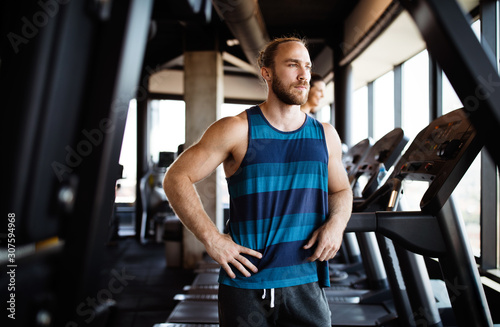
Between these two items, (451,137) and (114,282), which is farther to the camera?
(114,282)

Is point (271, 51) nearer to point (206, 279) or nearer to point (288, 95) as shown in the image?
point (288, 95)

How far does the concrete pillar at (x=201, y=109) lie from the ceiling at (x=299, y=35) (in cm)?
22

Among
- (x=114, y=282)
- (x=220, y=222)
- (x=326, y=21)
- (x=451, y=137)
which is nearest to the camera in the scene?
(x=451, y=137)

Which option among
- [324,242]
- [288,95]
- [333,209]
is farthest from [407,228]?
[288,95]

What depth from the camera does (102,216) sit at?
0.47 metres

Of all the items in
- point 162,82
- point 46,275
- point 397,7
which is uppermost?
point 162,82

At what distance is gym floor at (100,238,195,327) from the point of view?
347cm

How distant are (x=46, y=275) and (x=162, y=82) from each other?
8.42 m

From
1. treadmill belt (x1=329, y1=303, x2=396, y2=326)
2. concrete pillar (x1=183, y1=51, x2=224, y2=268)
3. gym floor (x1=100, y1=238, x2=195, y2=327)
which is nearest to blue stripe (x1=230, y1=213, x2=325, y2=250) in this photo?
gym floor (x1=100, y1=238, x2=195, y2=327)

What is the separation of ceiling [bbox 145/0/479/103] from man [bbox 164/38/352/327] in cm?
119

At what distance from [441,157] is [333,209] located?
2.13 feet

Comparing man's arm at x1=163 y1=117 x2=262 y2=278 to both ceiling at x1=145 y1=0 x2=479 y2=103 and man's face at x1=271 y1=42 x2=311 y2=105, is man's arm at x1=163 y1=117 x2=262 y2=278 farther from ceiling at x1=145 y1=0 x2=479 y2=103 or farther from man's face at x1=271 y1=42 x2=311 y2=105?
ceiling at x1=145 y1=0 x2=479 y2=103

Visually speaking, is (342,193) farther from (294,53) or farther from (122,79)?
(122,79)

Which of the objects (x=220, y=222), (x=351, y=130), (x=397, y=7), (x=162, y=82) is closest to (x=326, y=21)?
(x=351, y=130)
